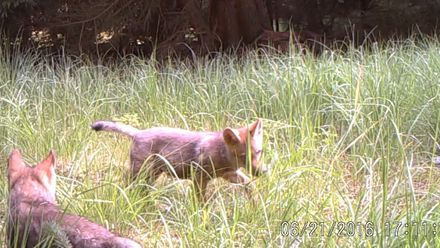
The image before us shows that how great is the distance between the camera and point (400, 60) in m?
6.57

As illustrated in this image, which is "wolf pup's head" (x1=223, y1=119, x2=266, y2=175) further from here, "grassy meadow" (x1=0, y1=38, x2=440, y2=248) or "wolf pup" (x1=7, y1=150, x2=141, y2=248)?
"wolf pup" (x1=7, y1=150, x2=141, y2=248)

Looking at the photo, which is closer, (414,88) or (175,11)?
(414,88)

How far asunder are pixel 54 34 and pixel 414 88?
23.7 feet

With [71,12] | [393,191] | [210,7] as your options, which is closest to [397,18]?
[210,7]

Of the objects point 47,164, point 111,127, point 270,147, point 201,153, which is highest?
point 47,164

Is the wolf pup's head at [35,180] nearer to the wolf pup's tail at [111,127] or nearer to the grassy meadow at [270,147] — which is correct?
the grassy meadow at [270,147]

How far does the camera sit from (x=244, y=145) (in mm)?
3896

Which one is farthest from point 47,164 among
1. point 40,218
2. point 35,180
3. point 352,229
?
point 352,229

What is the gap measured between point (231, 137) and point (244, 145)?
10cm

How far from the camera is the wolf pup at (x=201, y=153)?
3870 mm

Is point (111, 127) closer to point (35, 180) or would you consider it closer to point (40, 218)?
point (35, 180)

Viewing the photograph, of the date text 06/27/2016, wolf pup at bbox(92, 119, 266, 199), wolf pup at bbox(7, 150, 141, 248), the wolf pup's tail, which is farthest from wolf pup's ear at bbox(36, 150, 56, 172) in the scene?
the date text 06/27/2016

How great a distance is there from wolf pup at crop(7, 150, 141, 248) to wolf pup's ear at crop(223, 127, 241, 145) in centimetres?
109

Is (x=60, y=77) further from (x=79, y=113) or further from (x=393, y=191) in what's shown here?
(x=393, y=191)
